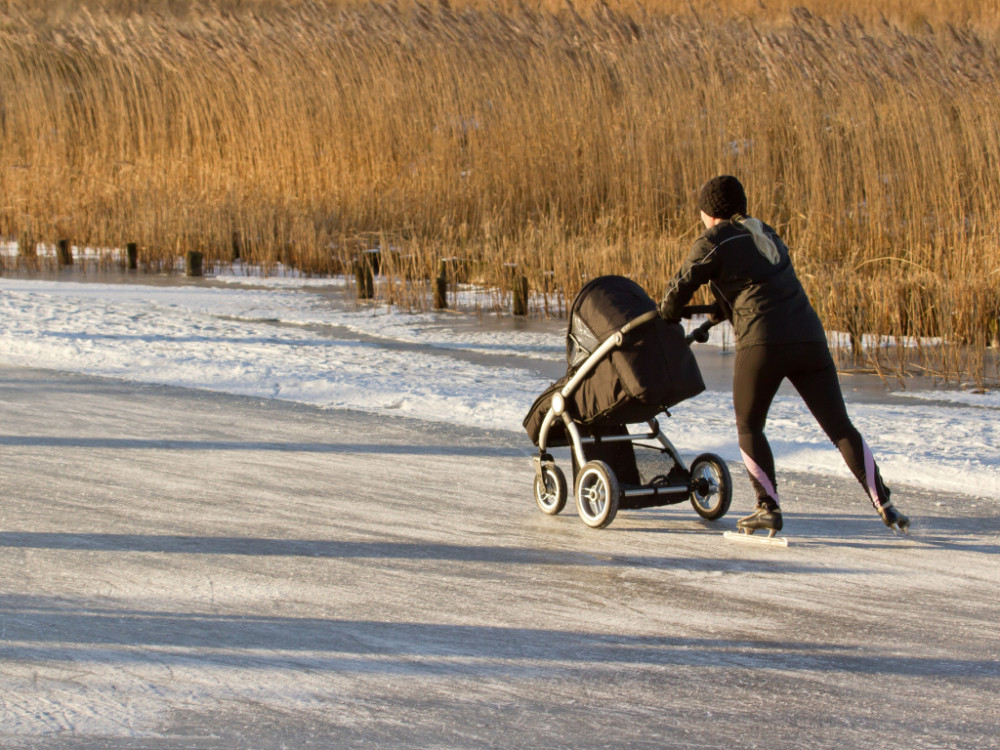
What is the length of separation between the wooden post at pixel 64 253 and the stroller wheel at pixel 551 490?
1101 cm

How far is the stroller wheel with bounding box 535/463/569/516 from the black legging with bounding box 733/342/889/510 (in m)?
0.78

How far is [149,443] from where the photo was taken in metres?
6.58

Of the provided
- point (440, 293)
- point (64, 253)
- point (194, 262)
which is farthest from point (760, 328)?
point (64, 253)

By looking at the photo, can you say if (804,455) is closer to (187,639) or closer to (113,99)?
(187,639)

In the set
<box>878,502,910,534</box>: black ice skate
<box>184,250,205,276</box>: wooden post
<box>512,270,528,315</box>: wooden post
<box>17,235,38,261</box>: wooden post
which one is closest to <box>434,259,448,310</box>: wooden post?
<box>512,270,528,315</box>: wooden post

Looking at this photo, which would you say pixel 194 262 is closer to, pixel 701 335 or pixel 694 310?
pixel 701 335

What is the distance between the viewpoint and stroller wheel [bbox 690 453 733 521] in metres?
5.17

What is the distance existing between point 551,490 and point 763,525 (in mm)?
936

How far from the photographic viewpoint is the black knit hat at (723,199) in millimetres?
4742

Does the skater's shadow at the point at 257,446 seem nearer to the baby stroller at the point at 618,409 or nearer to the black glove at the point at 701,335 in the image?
the baby stroller at the point at 618,409

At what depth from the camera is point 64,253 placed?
1497 cm

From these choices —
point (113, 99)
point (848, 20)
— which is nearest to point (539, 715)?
point (848, 20)

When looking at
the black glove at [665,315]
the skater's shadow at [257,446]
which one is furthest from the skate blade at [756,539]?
the skater's shadow at [257,446]

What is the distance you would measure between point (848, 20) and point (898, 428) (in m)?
8.63
